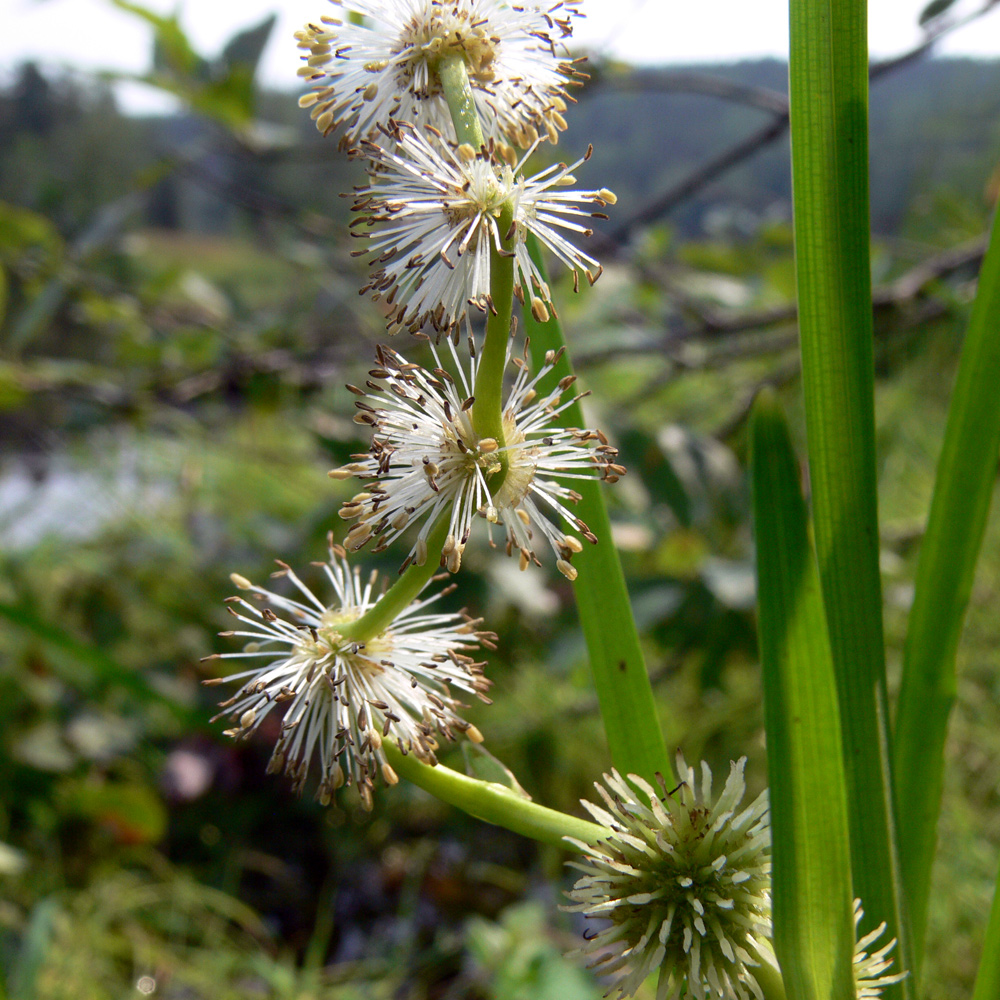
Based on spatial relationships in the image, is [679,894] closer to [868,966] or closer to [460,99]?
[868,966]

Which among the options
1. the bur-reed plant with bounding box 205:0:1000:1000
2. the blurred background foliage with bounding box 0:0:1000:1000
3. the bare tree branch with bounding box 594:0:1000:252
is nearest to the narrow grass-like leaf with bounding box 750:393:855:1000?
the bur-reed plant with bounding box 205:0:1000:1000

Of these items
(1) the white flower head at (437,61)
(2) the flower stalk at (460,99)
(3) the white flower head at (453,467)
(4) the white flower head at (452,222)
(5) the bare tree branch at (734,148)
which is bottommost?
(3) the white flower head at (453,467)

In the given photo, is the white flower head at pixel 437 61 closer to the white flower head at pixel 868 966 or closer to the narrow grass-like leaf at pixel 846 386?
the narrow grass-like leaf at pixel 846 386

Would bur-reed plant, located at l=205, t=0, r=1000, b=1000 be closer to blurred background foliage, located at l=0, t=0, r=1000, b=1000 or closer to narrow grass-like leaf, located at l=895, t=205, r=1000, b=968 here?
narrow grass-like leaf, located at l=895, t=205, r=1000, b=968

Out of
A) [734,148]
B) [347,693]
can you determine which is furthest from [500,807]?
[734,148]

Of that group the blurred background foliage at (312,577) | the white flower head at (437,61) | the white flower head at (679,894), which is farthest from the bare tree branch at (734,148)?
the white flower head at (679,894)

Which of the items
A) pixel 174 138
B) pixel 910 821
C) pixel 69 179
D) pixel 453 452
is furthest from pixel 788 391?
pixel 174 138
